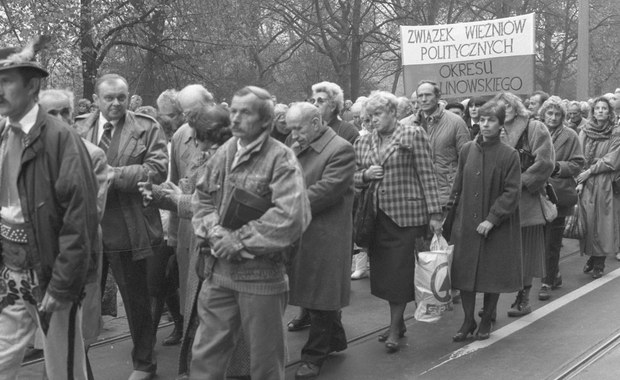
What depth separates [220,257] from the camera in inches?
176

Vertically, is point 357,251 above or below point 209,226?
below

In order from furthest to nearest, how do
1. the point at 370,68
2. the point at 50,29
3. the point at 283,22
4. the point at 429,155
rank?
the point at 370,68, the point at 283,22, the point at 50,29, the point at 429,155

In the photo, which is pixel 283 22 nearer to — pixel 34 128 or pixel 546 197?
pixel 546 197

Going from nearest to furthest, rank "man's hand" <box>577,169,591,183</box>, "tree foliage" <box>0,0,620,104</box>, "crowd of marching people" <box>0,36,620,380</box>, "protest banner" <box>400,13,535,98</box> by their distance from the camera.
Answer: "crowd of marching people" <box>0,36,620,380</box> < "man's hand" <box>577,169,591,183</box> < "protest banner" <box>400,13,535,98</box> < "tree foliage" <box>0,0,620,104</box>

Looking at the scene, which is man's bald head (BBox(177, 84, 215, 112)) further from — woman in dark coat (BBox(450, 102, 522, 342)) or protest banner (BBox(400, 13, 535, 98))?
protest banner (BBox(400, 13, 535, 98))

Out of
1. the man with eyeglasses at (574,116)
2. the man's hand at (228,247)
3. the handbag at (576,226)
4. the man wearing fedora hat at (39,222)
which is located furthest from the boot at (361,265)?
the man wearing fedora hat at (39,222)

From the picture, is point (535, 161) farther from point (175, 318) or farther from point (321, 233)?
point (175, 318)

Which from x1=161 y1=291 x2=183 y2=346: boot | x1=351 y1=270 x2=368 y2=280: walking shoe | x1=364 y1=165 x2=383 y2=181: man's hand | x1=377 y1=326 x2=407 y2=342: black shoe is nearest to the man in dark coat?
x1=364 y1=165 x2=383 y2=181: man's hand

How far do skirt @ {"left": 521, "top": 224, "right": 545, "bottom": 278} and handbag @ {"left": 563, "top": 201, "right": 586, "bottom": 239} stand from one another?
6.24 feet

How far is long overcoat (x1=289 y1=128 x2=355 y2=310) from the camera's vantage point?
19.4 ft

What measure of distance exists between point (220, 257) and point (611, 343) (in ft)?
11.9

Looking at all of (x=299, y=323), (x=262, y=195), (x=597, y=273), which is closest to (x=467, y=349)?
(x=299, y=323)

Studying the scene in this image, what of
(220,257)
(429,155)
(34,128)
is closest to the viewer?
(34,128)

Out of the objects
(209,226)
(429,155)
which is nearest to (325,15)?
(429,155)
